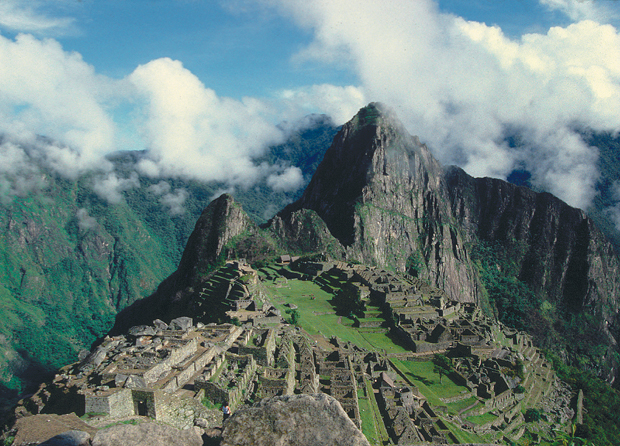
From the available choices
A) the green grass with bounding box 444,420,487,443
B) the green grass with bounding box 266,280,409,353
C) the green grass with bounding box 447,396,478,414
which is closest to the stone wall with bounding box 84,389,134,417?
the green grass with bounding box 444,420,487,443

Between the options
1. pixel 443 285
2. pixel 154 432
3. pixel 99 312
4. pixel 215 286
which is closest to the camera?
pixel 154 432

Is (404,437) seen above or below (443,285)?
below

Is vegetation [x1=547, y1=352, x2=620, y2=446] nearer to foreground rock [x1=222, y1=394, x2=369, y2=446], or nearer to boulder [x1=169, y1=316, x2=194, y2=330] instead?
boulder [x1=169, y1=316, x2=194, y2=330]

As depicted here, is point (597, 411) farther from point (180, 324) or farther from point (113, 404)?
point (113, 404)

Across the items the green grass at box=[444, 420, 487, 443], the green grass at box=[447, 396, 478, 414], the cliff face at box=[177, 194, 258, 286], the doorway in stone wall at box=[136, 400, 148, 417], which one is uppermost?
the cliff face at box=[177, 194, 258, 286]

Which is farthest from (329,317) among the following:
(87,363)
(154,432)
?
(154,432)

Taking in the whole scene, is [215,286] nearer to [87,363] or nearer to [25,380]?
[87,363]

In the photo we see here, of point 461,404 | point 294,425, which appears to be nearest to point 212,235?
point 461,404
